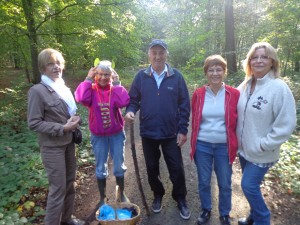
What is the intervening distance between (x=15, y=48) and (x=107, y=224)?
918 cm

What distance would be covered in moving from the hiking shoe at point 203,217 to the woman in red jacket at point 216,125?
328mm

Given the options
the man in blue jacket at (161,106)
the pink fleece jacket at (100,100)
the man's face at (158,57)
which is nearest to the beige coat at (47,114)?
the pink fleece jacket at (100,100)

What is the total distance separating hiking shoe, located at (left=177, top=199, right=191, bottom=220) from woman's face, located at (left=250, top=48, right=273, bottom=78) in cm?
213

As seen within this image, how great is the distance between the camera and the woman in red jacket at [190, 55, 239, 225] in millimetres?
3184

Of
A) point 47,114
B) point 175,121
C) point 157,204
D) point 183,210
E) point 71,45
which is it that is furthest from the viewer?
point 71,45

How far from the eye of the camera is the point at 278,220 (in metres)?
3.72

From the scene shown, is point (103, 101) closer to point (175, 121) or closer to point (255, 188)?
point (175, 121)

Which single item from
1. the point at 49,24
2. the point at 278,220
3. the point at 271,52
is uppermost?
the point at 49,24

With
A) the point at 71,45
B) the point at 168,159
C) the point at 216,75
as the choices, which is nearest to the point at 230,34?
the point at 71,45

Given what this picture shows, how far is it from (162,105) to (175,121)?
31 centimetres

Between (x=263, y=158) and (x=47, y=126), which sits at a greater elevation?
(x=47, y=126)

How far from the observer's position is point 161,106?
3.37 m

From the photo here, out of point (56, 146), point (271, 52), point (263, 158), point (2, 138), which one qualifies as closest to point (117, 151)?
point (56, 146)

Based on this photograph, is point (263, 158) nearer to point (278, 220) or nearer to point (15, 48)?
point (278, 220)
